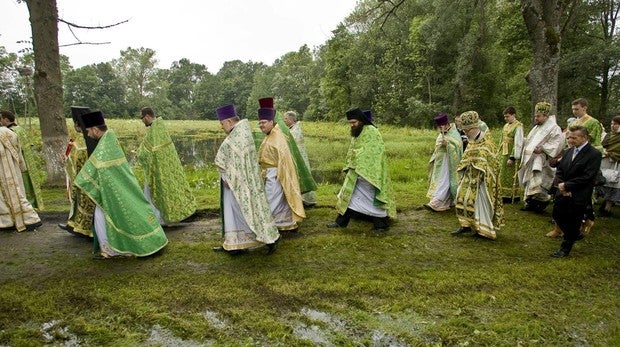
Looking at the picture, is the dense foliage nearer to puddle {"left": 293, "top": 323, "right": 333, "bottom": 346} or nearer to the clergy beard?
the clergy beard

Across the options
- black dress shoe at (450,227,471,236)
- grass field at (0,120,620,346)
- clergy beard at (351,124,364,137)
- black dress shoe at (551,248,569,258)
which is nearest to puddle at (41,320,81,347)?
grass field at (0,120,620,346)

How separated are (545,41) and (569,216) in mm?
5838

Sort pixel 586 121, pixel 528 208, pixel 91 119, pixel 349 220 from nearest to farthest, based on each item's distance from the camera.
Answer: pixel 91 119 < pixel 349 220 < pixel 586 121 < pixel 528 208

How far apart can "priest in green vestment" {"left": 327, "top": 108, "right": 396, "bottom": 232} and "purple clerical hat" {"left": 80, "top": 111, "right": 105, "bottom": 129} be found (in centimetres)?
371

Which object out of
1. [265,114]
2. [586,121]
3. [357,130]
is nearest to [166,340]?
[265,114]

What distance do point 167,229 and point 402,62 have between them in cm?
3639

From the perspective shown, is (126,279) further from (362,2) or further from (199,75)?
(199,75)

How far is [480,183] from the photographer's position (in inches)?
245

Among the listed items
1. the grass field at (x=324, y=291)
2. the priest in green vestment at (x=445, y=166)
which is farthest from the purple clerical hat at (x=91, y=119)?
the priest in green vestment at (x=445, y=166)

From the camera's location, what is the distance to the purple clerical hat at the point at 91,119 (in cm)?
541

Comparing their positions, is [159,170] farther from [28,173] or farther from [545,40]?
[545,40]

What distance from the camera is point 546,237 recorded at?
657 centimetres

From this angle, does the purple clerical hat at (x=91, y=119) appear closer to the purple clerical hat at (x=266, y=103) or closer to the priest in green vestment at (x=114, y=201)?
the priest in green vestment at (x=114, y=201)

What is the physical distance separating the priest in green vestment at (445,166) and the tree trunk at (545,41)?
3251 millimetres
